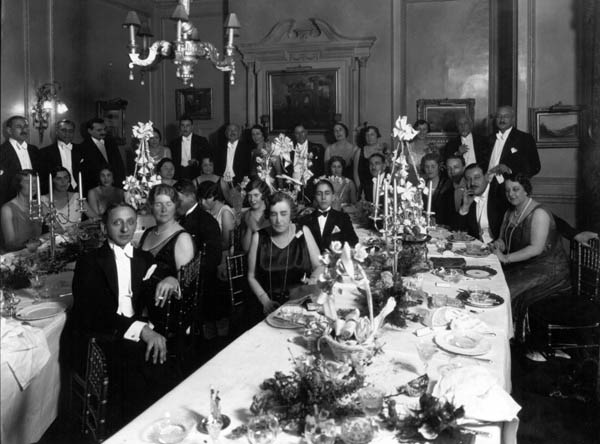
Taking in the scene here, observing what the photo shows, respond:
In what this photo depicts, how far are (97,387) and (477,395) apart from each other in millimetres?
1594

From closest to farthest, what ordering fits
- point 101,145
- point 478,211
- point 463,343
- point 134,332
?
point 463,343
point 134,332
point 478,211
point 101,145

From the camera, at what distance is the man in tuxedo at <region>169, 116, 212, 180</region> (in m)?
10.1

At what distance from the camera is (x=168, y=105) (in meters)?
11.8

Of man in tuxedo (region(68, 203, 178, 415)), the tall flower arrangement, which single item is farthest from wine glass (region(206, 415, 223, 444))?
the tall flower arrangement

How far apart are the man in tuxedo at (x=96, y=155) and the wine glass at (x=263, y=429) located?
7769 mm

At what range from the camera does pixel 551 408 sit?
12.9ft

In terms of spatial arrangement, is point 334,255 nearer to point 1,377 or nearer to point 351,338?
point 351,338

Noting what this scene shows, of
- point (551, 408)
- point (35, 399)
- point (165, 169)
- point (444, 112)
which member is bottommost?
point (551, 408)

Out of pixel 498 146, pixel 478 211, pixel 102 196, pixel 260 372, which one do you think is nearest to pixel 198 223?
pixel 102 196

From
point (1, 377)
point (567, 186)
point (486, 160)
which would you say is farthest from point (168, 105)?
point (1, 377)

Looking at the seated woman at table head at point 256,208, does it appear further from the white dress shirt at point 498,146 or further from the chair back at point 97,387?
the white dress shirt at point 498,146

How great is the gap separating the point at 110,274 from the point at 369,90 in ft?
24.6

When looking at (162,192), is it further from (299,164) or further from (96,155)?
(96,155)

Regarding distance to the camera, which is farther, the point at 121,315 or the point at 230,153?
the point at 230,153
